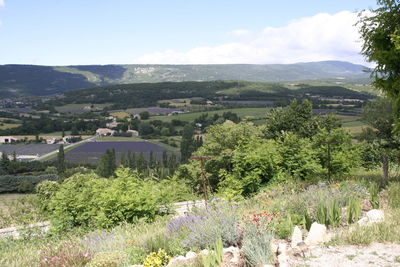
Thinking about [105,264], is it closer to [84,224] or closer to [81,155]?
[84,224]

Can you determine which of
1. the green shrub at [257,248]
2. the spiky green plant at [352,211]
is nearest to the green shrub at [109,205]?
the green shrub at [257,248]

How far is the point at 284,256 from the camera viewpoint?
4.37 m

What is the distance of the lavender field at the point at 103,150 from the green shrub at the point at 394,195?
75962mm

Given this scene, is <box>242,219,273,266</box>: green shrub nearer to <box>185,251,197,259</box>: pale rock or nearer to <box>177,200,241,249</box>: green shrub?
<box>177,200,241,249</box>: green shrub

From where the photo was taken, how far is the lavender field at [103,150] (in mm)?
85188

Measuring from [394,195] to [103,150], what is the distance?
3636 inches

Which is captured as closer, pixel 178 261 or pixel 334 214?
pixel 178 261

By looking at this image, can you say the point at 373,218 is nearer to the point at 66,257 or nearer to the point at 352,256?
the point at 352,256

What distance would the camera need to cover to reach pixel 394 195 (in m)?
6.97

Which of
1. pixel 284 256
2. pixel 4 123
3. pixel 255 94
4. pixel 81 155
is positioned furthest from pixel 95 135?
pixel 284 256

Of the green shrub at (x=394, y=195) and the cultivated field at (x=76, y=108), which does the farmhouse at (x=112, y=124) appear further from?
the green shrub at (x=394, y=195)

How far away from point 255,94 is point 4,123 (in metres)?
109

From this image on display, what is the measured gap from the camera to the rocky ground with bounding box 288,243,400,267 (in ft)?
13.9

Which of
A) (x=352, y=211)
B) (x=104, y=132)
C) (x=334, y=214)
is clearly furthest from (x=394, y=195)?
(x=104, y=132)
